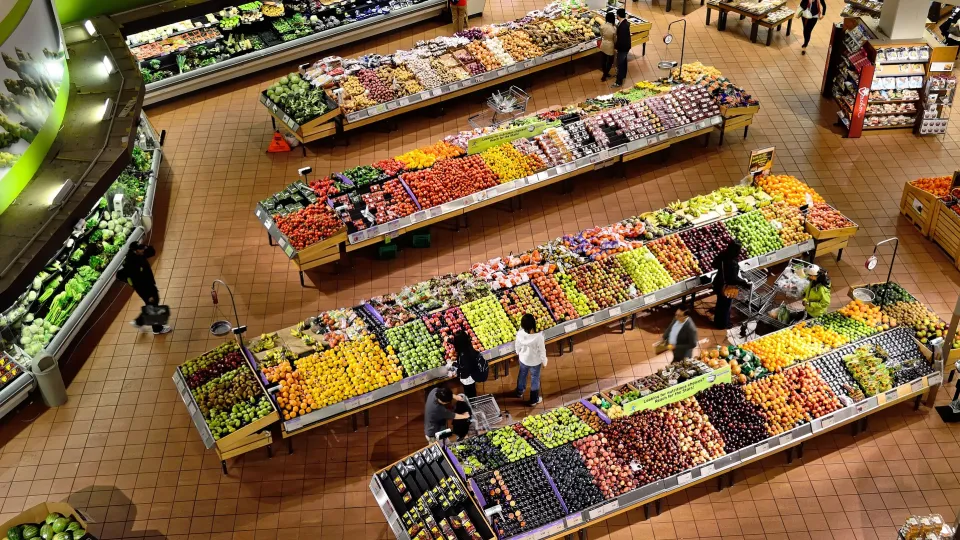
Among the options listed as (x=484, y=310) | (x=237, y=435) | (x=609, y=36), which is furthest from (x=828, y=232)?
(x=237, y=435)

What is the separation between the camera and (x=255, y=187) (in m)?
14.5

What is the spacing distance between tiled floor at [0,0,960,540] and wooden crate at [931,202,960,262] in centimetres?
21

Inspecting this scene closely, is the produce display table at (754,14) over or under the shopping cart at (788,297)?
Answer: over

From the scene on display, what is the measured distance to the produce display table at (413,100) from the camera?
14633 millimetres

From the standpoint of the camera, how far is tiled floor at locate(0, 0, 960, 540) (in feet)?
31.9

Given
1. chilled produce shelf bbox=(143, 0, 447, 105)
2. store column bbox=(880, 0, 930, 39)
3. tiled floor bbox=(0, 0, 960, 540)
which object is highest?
store column bbox=(880, 0, 930, 39)

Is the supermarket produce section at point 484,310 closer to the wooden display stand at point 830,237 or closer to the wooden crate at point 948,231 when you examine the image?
the wooden display stand at point 830,237

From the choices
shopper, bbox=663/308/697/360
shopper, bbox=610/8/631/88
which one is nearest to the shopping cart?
shopper, bbox=663/308/697/360

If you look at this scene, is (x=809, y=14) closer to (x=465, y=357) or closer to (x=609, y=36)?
(x=609, y=36)

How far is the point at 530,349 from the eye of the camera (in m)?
10.2

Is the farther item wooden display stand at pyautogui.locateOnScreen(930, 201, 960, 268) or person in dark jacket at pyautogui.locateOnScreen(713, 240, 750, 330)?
wooden display stand at pyautogui.locateOnScreen(930, 201, 960, 268)

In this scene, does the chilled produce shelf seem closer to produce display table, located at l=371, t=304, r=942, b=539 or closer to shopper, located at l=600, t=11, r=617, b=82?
shopper, located at l=600, t=11, r=617, b=82

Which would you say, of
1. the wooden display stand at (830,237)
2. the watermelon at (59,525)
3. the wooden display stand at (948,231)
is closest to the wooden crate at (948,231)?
the wooden display stand at (948,231)

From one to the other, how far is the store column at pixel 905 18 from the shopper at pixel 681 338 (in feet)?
24.1
